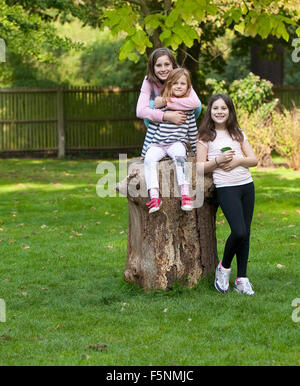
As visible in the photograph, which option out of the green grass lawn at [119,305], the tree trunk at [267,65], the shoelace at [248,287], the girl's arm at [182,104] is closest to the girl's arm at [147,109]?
the girl's arm at [182,104]

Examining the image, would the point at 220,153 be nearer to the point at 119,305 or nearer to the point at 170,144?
the point at 170,144

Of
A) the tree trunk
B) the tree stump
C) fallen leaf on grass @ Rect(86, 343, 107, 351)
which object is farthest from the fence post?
fallen leaf on grass @ Rect(86, 343, 107, 351)

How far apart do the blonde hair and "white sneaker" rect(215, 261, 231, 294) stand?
5.04 feet

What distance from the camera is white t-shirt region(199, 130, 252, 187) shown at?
6035mm

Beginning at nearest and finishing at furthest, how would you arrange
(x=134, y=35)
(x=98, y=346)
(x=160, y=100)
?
(x=98, y=346) < (x=160, y=100) < (x=134, y=35)

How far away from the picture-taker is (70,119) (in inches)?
867

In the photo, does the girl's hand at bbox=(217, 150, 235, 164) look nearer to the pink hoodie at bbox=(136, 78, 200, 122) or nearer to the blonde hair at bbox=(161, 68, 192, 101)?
the pink hoodie at bbox=(136, 78, 200, 122)

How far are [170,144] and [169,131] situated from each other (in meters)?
0.12

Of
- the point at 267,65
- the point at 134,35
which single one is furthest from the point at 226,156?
the point at 267,65

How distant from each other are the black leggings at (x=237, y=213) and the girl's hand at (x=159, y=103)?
2.84 feet

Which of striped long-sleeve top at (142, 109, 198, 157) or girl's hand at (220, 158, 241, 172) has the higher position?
striped long-sleeve top at (142, 109, 198, 157)

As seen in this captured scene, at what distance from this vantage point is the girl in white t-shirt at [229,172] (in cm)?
596

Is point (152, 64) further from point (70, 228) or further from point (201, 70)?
point (201, 70)

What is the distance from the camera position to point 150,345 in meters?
4.93
